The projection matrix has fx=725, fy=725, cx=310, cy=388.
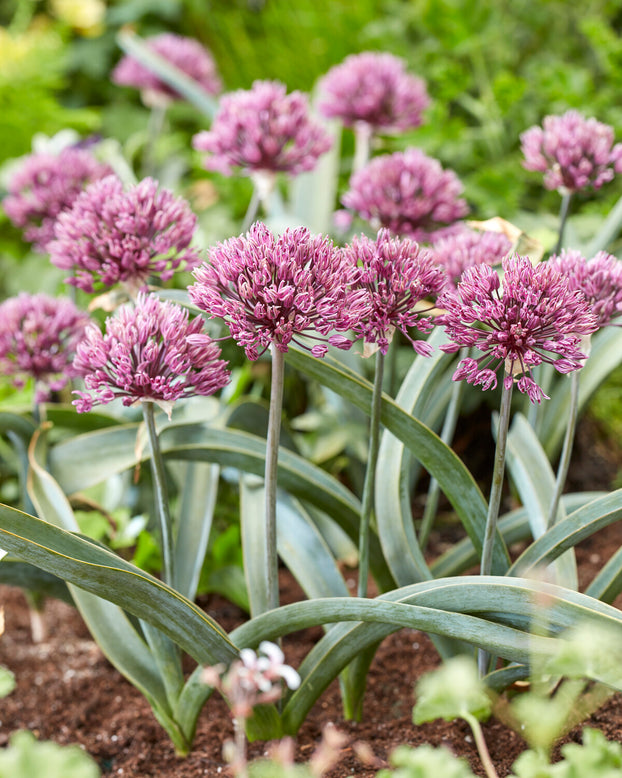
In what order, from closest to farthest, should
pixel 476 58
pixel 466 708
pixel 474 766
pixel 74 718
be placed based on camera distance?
pixel 466 708, pixel 474 766, pixel 74 718, pixel 476 58

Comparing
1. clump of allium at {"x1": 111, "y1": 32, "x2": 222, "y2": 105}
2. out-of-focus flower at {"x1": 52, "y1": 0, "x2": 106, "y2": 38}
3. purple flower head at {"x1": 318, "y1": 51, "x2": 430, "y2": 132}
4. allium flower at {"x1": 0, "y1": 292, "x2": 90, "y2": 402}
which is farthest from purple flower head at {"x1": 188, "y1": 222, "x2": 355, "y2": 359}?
out-of-focus flower at {"x1": 52, "y1": 0, "x2": 106, "y2": 38}

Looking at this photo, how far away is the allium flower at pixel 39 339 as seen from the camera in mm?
1260

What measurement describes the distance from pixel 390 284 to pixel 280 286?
0.15 metres

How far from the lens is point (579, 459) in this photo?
207 centimetres

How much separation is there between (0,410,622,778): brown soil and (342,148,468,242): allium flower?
80 cm

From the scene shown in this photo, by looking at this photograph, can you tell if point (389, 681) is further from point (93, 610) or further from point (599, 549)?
point (599, 549)

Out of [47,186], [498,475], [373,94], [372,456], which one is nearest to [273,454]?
[372,456]

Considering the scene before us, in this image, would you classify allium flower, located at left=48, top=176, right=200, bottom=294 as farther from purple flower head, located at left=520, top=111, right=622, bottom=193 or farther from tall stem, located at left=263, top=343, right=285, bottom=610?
purple flower head, located at left=520, top=111, right=622, bottom=193

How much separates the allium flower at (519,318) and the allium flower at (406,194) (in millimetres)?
513

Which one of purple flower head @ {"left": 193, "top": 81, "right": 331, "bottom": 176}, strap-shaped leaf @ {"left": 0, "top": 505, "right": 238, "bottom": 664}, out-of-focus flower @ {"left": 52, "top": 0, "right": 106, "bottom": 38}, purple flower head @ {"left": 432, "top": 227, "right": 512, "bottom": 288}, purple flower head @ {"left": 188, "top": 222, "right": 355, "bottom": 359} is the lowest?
strap-shaped leaf @ {"left": 0, "top": 505, "right": 238, "bottom": 664}

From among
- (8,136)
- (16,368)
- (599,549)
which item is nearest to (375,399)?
(16,368)

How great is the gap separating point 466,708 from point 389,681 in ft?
2.21

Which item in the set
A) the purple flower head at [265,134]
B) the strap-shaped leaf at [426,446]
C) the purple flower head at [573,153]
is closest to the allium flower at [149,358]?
the strap-shaped leaf at [426,446]

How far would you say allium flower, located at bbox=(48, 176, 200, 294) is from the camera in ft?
3.53
